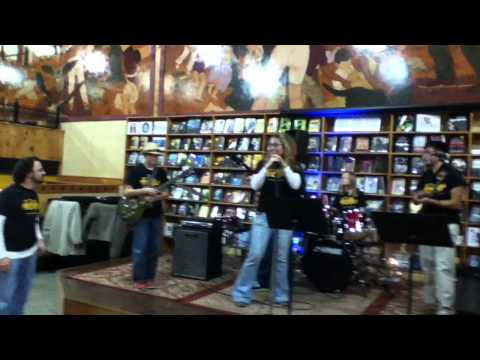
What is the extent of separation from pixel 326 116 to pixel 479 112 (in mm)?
2093

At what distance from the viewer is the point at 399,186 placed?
5.93 m

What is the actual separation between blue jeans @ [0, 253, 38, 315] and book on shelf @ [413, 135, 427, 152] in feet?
16.4

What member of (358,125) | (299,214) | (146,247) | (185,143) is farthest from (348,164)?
(146,247)

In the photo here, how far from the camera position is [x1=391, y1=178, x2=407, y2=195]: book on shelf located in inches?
232

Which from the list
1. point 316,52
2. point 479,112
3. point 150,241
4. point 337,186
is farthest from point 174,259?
point 479,112

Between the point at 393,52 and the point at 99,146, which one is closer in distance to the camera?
the point at 393,52

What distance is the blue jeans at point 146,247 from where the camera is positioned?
4176mm

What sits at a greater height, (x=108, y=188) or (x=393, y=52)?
(x=393, y=52)

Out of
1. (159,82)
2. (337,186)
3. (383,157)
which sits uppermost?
(159,82)

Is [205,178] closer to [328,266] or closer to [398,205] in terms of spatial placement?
[398,205]

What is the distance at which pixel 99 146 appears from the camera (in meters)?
8.67

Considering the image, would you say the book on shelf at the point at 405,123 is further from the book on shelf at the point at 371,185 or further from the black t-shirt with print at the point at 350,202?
the black t-shirt with print at the point at 350,202
